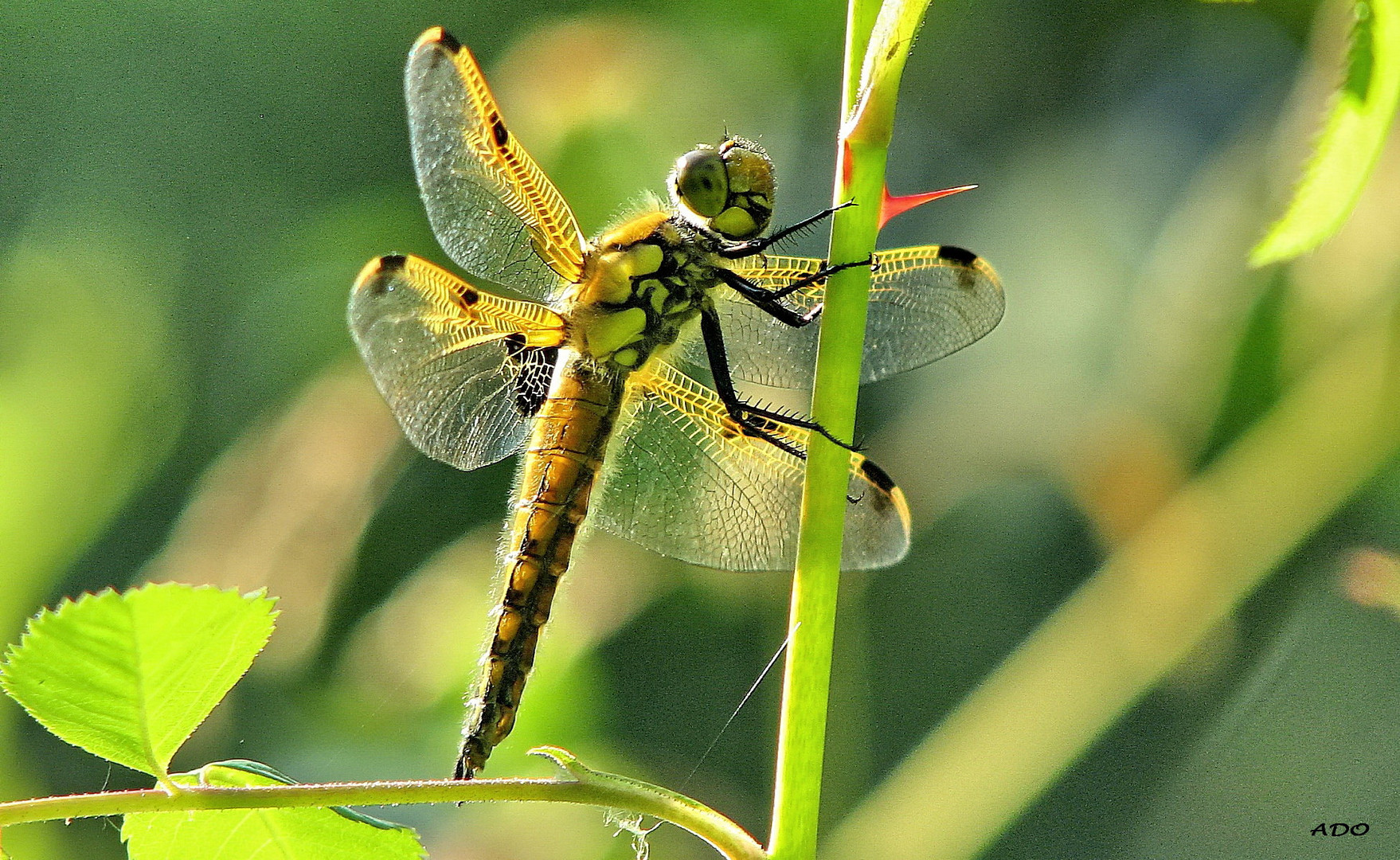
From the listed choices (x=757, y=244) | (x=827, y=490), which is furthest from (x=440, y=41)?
(x=827, y=490)

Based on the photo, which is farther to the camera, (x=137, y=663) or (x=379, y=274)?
(x=379, y=274)

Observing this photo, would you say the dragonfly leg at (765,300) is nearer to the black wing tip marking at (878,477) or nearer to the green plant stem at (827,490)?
the black wing tip marking at (878,477)

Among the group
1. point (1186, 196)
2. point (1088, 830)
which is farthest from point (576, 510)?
point (1186, 196)

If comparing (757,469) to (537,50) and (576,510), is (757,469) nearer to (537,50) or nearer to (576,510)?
(576,510)

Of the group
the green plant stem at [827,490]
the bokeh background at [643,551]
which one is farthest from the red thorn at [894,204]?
the bokeh background at [643,551]

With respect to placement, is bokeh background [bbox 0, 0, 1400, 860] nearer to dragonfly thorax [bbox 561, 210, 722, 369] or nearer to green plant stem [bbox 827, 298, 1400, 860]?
green plant stem [bbox 827, 298, 1400, 860]

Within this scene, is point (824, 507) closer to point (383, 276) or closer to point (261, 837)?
point (261, 837)

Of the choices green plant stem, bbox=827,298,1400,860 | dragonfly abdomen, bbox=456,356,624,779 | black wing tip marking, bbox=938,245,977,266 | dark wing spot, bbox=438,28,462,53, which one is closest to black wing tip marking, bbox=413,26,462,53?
dark wing spot, bbox=438,28,462,53
